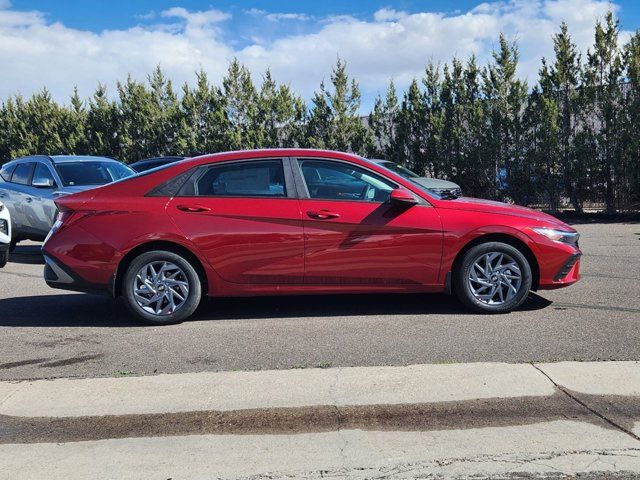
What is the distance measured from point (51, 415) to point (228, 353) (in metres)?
1.57

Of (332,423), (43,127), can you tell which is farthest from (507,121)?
(43,127)

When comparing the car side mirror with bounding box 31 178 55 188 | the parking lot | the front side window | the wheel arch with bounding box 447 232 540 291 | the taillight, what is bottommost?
the parking lot

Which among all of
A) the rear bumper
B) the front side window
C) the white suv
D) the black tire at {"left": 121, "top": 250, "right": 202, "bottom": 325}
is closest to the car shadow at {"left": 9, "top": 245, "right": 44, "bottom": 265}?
the white suv

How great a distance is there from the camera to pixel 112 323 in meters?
6.65

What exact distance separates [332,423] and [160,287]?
9.41ft

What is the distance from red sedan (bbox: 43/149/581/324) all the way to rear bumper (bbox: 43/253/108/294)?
1cm

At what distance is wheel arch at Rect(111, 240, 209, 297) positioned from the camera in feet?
21.0

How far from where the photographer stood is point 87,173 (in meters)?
11.6

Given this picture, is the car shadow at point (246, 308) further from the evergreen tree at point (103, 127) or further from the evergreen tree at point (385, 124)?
the evergreen tree at point (103, 127)

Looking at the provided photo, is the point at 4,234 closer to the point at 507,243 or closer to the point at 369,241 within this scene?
the point at 369,241

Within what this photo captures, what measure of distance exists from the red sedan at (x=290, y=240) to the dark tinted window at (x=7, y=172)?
6.51 meters

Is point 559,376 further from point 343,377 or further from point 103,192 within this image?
point 103,192

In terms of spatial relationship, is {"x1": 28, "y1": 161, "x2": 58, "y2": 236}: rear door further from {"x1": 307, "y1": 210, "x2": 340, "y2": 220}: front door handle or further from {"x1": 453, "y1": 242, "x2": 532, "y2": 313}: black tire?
{"x1": 453, "y1": 242, "x2": 532, "y2": 313}: black tire

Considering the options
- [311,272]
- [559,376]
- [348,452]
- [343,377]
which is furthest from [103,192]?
[559,376]
